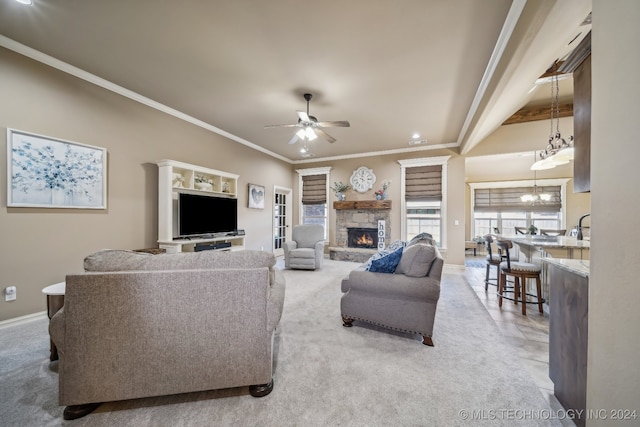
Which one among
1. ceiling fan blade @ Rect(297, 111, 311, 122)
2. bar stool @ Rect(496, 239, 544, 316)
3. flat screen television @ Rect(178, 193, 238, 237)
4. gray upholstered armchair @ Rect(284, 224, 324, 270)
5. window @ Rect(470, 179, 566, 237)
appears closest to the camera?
bar stool @ Rect(496, 239, 544, 316)

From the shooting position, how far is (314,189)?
693cm

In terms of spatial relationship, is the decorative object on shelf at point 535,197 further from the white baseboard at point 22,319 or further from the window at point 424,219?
the white baseboard at point 22,319

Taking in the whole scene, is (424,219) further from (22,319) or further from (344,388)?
(22,319)

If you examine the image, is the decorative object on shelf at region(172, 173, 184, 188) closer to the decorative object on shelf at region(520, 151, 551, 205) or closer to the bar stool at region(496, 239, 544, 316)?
the bar stool at region(496, 239, 544, 316)

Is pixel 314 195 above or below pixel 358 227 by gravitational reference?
above

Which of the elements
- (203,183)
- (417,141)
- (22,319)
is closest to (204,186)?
(203,183)

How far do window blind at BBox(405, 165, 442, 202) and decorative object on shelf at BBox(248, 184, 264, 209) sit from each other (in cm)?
366

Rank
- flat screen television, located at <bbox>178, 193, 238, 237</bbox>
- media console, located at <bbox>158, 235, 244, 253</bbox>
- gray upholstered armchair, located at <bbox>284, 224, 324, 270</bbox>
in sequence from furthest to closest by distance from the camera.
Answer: gray upholstered armchair, located at <bbox>284, 224, 324, 270</bbox> < flat screen television, located at <bbox>178, 193, 238, 237</bbox> < media console, located at <bbox>158, 235, 244, 253</bbox>

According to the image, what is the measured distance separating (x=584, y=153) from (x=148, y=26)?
356 cm

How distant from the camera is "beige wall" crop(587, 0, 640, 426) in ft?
2.48

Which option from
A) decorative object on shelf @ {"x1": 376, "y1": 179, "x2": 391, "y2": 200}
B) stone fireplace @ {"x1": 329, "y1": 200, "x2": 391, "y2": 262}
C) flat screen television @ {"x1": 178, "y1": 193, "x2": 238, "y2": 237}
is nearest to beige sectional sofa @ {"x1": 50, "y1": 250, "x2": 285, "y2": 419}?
flat screen television @ {"x1": 178, "y1": 193, "x2": 238, "y2": 237}

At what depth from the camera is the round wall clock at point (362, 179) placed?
630cm

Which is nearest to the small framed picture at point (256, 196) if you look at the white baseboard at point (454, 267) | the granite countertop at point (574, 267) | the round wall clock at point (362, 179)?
the round wall clock at point (362, 179)

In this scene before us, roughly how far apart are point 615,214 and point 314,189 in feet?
20.5
